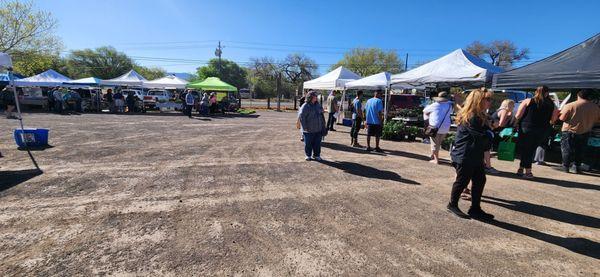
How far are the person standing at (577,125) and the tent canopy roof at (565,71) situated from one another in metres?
0.32

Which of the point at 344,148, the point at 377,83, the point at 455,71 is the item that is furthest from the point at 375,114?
the point at 377,83

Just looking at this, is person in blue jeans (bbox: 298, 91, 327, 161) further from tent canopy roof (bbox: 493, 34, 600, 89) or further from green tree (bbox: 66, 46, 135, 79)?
green tree (bbox: 66, 46, 135, 79)

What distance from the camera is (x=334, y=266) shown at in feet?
9.09

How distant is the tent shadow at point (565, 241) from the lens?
3.17 metres

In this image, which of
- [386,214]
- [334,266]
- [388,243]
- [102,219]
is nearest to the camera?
[334,266]

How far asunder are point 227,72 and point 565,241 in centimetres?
6825

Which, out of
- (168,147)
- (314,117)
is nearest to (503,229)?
(314,117)

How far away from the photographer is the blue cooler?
7.43 metres

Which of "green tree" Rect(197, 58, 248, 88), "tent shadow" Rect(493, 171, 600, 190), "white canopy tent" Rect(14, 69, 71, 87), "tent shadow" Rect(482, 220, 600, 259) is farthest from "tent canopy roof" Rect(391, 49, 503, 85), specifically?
"green tree" Rect(197, 58, 248, 88)

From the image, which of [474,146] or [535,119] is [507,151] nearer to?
[535,119]

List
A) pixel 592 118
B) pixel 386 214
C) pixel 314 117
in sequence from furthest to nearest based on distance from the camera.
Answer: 1. pixel 314 117
2. pixel 592 118
3. pixel 386 214

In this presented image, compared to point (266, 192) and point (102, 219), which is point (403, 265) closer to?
→ point (266, 192)

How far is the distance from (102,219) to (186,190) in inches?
51.4

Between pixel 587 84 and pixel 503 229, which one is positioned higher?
pixel 587 84
